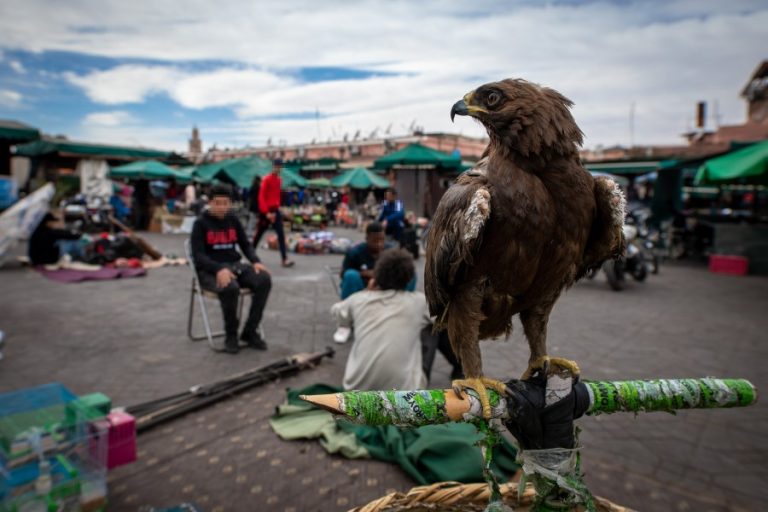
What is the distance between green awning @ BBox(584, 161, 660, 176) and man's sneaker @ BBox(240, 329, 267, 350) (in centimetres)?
1526

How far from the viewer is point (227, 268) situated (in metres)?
5.46

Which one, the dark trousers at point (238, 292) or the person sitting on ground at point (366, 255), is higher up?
the person sitting on ground at point (366, 255)

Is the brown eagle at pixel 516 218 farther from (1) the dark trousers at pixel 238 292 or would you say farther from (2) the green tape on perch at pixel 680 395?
(1) the dark trousers at pixel 238 292

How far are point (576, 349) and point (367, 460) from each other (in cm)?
338

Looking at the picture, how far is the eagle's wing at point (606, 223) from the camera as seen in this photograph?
1.50 meters

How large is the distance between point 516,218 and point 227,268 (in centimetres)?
466

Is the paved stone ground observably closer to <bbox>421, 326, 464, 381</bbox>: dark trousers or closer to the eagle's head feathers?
<bbox>421, 326, 464, 381</bbox>: dark trousers

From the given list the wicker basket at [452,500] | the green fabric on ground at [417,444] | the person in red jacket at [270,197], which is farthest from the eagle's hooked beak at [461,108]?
the person in red jacket at [270,197]

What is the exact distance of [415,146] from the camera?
41.3 ft

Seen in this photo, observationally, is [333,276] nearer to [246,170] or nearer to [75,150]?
[246,170]

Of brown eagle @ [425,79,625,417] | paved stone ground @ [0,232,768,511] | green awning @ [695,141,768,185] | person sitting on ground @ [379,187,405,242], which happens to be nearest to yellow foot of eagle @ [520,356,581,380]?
brown eagle @ [425,79,625,417]

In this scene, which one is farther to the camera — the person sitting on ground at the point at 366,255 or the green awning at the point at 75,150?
the green awning at the point at 75,150

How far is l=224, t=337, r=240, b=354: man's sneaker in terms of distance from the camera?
535cm

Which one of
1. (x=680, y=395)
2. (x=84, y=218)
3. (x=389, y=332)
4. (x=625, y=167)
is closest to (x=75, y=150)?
(x=84, y=218)
